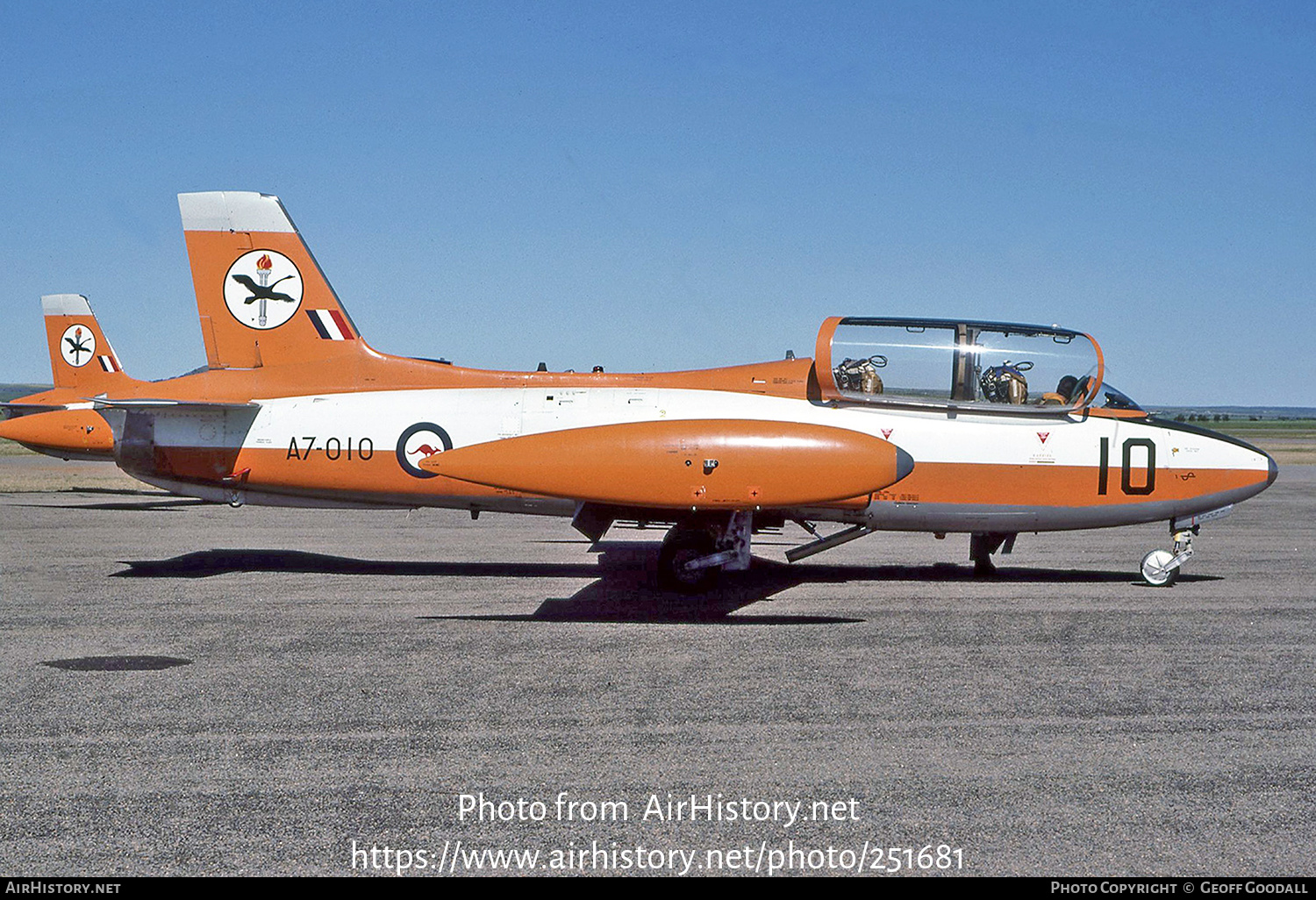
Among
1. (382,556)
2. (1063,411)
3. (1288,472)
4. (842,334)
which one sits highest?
(842,334)

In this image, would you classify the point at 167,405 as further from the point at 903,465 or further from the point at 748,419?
the point at 903,465

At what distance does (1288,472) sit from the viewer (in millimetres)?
39688

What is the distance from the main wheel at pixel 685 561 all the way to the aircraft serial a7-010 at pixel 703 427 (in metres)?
0.02

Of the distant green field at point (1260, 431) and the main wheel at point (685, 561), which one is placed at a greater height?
the main wheel at point (685, 561)

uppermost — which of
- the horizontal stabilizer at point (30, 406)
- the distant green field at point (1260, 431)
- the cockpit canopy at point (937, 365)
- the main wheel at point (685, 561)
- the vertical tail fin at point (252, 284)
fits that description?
the vertical tail fin at point (252, 284)

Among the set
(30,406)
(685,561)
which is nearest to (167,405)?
(685,561)

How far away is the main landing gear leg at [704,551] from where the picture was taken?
463 inches

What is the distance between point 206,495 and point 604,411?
509cm

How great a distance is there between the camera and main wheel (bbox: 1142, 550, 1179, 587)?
1267cm

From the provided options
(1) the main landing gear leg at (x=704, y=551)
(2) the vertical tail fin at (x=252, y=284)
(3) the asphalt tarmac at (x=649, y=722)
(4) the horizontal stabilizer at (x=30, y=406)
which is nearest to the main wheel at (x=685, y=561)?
(1) the main landing gear leg at (x=704, y=551)

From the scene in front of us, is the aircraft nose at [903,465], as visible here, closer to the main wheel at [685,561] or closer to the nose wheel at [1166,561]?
the main wheel at [685,561]

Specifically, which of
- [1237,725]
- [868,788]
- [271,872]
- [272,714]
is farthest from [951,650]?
[271,872]

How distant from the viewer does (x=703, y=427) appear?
10.8m

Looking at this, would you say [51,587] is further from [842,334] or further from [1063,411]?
[1063,411]
